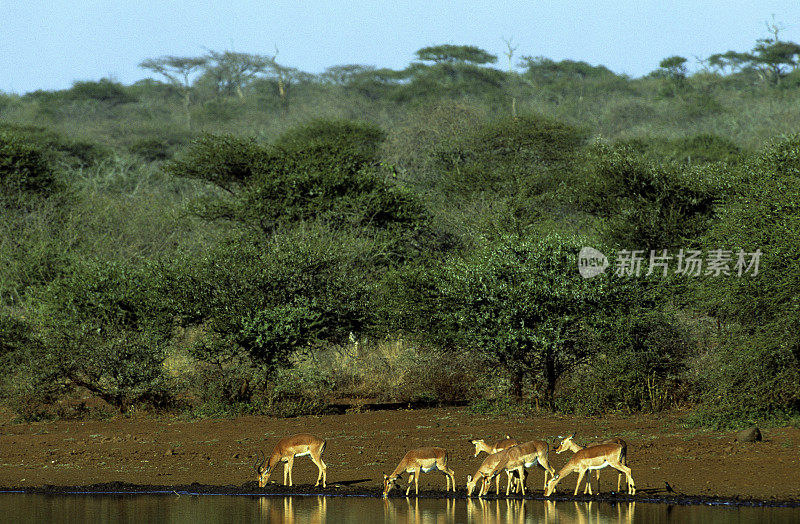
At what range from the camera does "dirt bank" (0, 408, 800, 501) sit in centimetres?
1270

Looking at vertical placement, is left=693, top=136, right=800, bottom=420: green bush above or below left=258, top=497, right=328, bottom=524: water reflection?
above

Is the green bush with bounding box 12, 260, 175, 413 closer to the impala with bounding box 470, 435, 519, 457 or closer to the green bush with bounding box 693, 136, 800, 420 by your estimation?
the impala with bounding box 470, 435, 519, 457

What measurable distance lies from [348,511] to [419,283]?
965 centimetres

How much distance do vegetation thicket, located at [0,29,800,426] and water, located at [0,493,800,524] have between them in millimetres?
5851

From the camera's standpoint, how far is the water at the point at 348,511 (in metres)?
10.7

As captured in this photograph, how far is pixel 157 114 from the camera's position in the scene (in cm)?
6856

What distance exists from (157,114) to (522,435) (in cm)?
5724

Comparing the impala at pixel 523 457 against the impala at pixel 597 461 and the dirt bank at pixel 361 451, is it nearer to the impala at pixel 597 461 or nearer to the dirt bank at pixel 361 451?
the impala at pixel 597 461

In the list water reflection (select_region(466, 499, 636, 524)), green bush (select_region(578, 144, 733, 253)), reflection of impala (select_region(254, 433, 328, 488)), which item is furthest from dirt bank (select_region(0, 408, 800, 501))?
green bush (select_region(578, 144, 733, 253))

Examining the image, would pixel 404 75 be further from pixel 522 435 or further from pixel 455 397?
pixel 522 435

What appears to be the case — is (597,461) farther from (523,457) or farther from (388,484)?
(388,484)

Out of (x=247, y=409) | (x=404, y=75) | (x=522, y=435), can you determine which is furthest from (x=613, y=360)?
(x=404, y=75)

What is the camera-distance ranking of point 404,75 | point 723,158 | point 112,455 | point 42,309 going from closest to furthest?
point 112,455 → point 42,309 → point 723,158 → point 404,75

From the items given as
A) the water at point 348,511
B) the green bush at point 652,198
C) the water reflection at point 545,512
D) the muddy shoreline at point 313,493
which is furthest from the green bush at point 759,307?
the green bush at point 652,198
